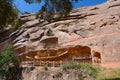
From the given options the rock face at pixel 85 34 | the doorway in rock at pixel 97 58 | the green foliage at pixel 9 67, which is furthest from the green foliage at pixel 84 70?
the doorway in rock at pixel 97 58

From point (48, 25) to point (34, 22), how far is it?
327 centimetres

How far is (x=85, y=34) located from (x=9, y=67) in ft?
25.9

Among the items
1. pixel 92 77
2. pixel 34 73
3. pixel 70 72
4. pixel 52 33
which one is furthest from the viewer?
pixel 52 33

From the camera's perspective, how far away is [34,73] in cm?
1962

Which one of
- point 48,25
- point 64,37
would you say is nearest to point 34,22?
point 48,25

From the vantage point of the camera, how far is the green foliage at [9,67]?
20.8 meters

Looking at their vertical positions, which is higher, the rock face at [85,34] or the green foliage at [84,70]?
the rock face at [85,34]

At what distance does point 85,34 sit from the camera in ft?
83.5

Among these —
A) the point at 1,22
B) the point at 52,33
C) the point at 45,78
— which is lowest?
the point at 45,78

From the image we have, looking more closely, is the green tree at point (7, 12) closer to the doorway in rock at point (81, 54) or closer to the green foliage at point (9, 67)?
the green foliage at point (9, 67)

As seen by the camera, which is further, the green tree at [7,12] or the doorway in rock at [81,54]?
the doorway in rock at [81,54]

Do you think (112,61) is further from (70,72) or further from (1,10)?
(1,10)

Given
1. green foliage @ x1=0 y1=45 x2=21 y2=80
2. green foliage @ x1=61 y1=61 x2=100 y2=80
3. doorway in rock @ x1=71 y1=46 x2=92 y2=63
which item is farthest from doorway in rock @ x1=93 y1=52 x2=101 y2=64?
green foliage @ x1=0 y1=45 x2=21 y2=80

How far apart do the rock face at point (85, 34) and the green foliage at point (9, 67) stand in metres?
5.14
